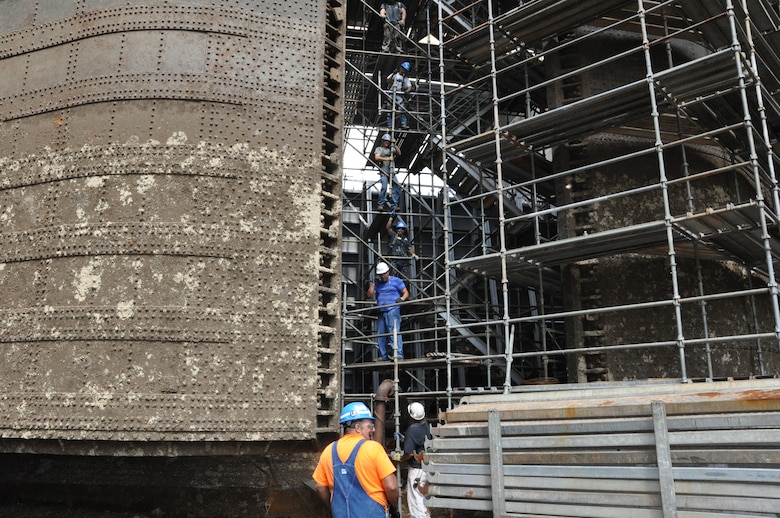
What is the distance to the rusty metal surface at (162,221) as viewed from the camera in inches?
370

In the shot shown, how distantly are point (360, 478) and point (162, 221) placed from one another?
20.3 feet

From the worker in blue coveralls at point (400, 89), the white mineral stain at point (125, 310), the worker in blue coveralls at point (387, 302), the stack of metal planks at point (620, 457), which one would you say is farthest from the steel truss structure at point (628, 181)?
the white mineral stain at point (125, 310)

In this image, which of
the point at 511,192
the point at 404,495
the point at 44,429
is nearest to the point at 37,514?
the point at 44,429

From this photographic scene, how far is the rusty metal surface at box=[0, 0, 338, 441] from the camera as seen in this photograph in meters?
9.40

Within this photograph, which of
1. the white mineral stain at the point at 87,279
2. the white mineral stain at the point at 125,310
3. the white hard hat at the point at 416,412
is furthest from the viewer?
the white mineral stain at the point at 87,279

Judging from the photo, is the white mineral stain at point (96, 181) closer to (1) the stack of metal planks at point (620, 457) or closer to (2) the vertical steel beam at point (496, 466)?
(1) the stack of metal planks at point (620, 457)

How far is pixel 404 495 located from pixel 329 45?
844 centimetres

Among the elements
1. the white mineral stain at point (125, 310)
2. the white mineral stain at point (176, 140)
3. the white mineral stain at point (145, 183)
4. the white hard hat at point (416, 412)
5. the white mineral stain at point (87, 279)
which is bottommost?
the white hard hat at point (416, 412)

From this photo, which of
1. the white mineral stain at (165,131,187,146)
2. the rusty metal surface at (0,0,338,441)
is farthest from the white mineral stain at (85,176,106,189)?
the white mineral stain at (165,131,187,146)

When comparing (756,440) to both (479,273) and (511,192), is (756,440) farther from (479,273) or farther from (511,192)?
(511,192)

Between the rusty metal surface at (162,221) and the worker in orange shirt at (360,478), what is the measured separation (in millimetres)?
4263

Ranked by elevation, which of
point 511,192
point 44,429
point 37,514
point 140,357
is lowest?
point 37,514

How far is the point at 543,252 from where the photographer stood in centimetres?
1073

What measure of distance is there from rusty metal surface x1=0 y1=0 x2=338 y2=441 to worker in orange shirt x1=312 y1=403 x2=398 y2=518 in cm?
426
